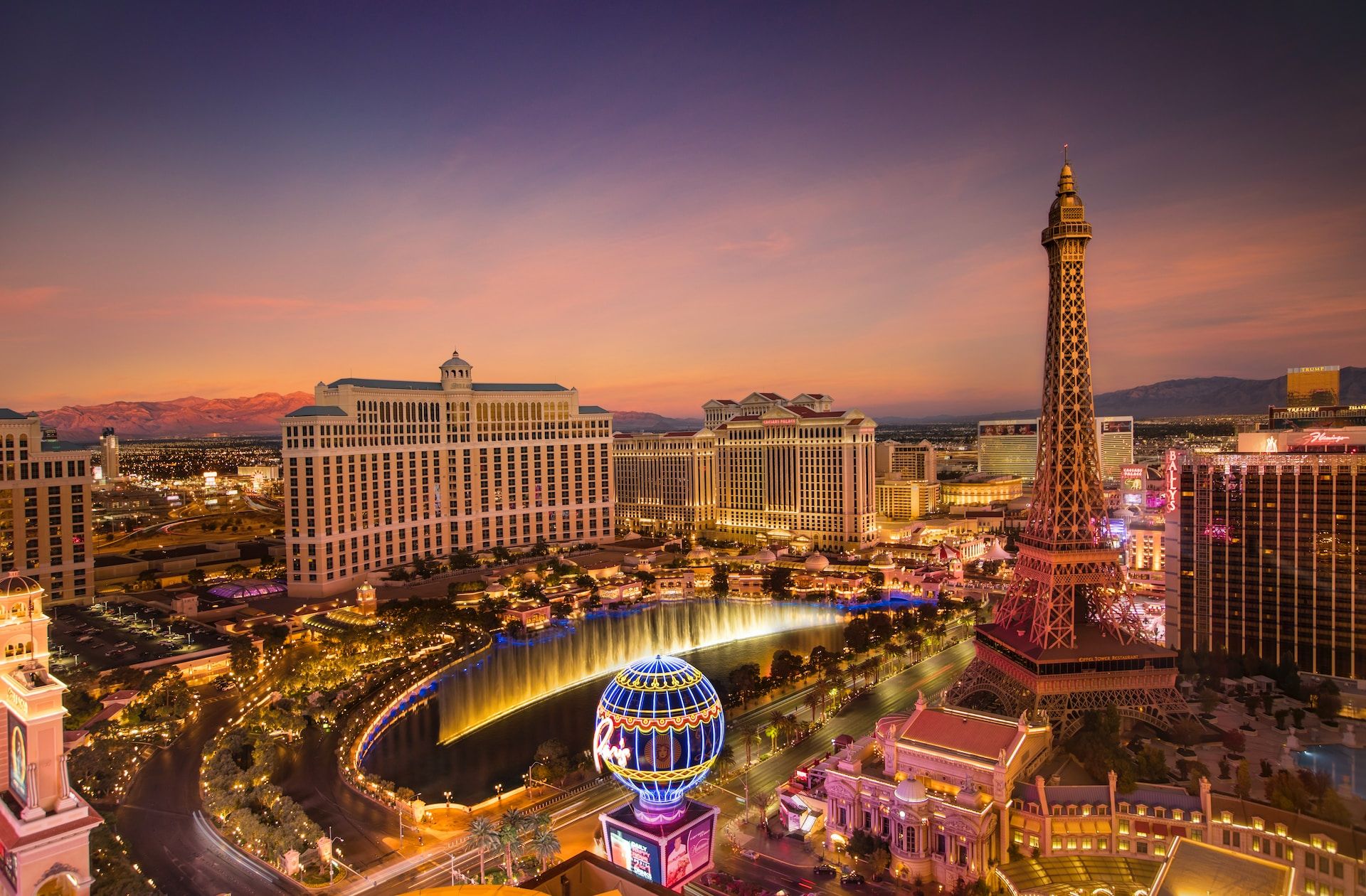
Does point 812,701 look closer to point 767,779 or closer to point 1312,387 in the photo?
point 767,779

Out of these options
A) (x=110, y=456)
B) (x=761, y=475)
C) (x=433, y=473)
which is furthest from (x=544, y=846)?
(x=110, y=456)

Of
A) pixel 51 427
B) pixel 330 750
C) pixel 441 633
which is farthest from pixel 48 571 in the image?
pixel 330 750

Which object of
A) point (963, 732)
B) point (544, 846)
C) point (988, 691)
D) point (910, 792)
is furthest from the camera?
point (988, 691)

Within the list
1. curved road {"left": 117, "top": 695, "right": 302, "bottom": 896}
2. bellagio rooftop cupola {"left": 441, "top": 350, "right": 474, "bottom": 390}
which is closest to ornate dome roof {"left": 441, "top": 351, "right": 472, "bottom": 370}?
bellagio rooftop cupola {"left": 441, "top": 350, "right": 474, "bottom": 390}

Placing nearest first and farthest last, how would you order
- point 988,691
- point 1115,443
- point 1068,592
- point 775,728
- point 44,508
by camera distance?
1. point 1068,592
2. point 775,728
3. point 988,691
4. point 44,508
5. point 1115,443

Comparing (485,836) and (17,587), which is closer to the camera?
(17,587)

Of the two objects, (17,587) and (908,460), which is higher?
(17,587)

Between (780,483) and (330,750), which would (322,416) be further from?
(780,483)
